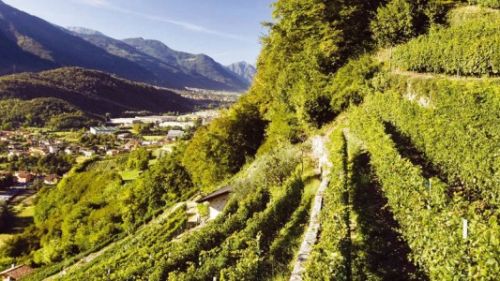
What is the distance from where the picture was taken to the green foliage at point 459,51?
23500mm

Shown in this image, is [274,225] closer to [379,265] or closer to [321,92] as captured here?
[379,265]

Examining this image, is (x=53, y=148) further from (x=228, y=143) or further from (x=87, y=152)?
(x=228, y=143)

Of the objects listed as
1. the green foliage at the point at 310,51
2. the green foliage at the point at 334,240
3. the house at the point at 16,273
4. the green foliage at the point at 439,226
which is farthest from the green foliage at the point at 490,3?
the house at the point at 16,273

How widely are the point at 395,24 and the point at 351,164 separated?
1985 cm

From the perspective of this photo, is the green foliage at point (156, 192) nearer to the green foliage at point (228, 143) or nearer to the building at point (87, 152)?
the green foliage at point (228, 143)

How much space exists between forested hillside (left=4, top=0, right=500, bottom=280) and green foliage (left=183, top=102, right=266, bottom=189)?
15 centimetres

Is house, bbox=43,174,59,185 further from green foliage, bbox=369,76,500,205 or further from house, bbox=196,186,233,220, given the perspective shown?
green foliage, bbox=369,76,500,205

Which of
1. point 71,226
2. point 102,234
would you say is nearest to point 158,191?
point 102,234

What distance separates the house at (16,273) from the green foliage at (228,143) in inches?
965

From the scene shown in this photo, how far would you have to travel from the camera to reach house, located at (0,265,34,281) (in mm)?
50400

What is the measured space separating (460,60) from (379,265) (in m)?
18.2

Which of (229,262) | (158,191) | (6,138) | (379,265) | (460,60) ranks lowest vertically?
(6,138)

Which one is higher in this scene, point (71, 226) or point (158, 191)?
point (158, 191)

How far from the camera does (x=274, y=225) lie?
1962cm
